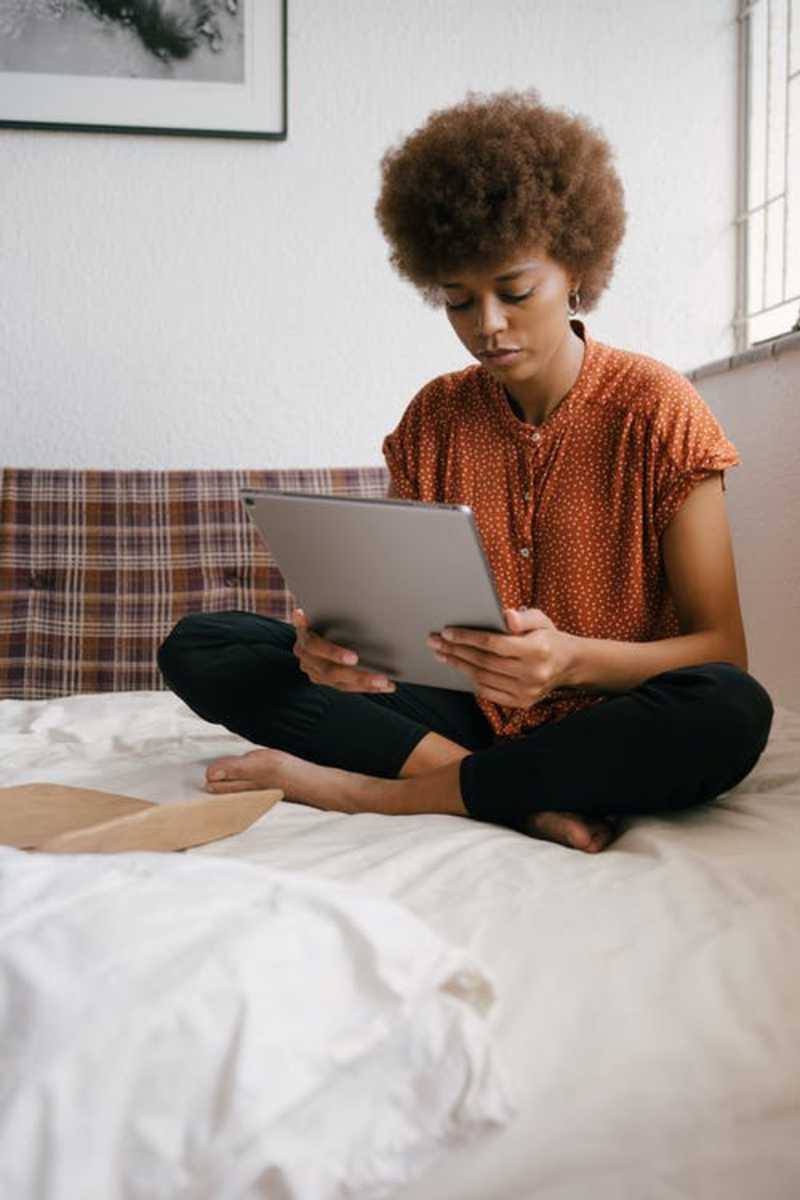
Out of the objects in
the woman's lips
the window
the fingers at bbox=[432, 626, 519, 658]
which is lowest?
the fingers at bbox=[432, 626, 519, 658]

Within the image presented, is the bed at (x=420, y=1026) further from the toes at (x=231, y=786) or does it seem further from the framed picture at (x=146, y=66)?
the framed picture at (x=146, y=66)

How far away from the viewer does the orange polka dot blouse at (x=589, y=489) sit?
1303 millimetres

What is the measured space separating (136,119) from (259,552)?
845 millimetres

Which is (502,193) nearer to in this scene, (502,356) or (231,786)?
(502,356)

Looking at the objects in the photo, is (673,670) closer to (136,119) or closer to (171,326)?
(171,326)

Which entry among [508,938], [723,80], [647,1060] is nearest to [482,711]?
[508,938]

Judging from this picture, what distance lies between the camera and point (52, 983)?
0.57 meters

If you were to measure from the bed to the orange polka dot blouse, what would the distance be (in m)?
0.40

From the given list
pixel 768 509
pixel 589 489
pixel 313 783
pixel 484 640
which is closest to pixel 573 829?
pixel 484 640

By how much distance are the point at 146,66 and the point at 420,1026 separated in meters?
2.04

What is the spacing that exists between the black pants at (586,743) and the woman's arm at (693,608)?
2.5 inches

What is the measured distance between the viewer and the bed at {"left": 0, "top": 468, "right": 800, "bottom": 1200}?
0.54 m

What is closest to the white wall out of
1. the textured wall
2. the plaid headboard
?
the plaid headboard

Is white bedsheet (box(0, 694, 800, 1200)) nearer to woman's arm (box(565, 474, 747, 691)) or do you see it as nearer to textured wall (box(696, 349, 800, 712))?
woman's arm (box(565, 474, 747, 691))
